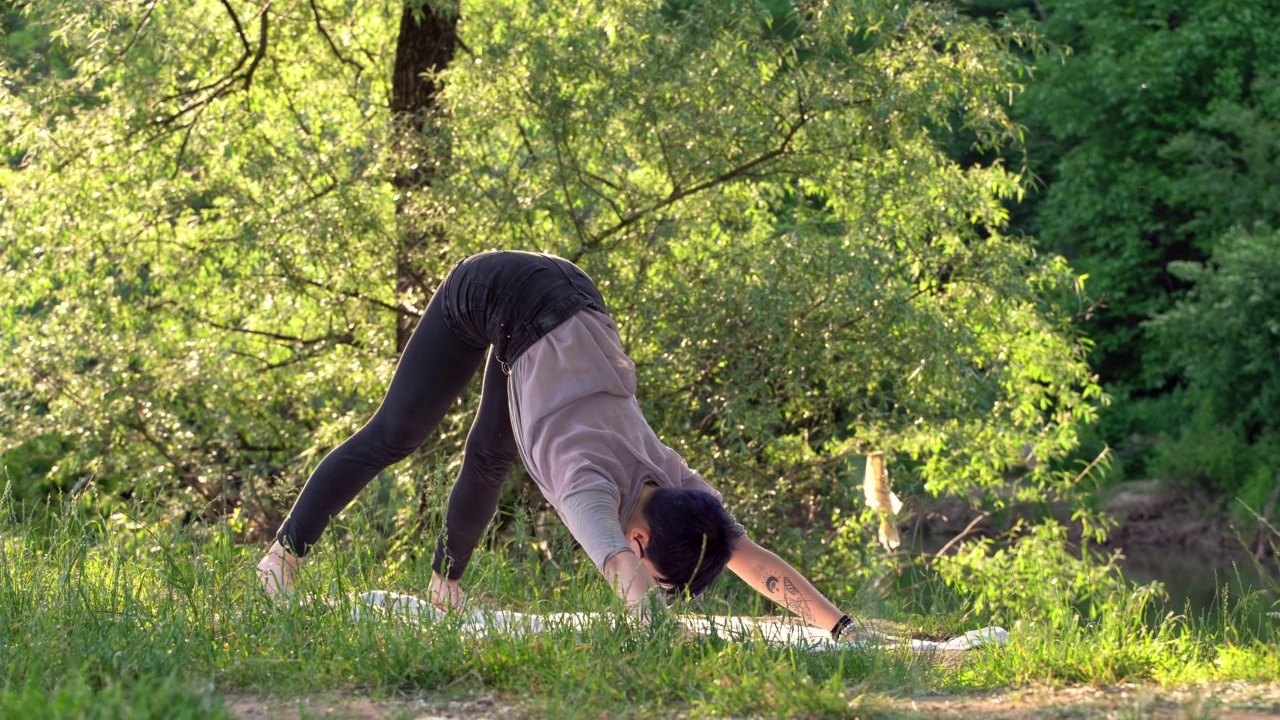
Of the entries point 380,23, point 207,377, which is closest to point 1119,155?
point 380,23

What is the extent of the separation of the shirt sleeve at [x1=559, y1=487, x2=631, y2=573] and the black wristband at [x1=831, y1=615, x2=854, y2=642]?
0.76m

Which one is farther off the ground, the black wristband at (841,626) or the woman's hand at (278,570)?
the woman's hand at (278,570)

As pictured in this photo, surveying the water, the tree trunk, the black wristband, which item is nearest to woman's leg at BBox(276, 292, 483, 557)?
the black wristband

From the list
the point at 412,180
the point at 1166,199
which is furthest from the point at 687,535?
the point at 1166,199

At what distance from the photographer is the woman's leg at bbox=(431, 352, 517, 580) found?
4.52 metres

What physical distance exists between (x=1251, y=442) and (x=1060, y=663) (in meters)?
25.2

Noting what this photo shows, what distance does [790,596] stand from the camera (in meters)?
4.11

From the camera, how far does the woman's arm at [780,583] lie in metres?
4.11

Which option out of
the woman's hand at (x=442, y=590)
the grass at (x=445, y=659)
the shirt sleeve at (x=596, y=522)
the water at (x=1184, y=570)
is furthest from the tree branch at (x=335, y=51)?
the water at (x=1184, y=570)

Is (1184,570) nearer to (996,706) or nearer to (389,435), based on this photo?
(389,435)

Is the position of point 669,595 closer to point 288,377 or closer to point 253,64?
point 288,377

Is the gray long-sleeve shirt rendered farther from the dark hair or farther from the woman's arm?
the woman's arm

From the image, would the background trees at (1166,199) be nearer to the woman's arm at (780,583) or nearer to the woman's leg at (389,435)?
the woman's arm at (780,583)

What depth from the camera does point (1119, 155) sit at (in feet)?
96.7
